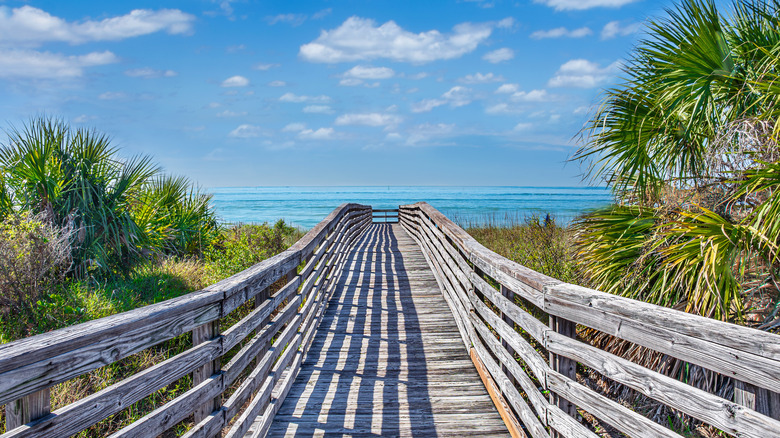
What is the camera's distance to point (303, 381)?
4.18 metres

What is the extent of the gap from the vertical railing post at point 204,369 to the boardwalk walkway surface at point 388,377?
3.39ft

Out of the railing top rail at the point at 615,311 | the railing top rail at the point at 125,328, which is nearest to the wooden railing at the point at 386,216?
the railing top rail at the point at 615,311

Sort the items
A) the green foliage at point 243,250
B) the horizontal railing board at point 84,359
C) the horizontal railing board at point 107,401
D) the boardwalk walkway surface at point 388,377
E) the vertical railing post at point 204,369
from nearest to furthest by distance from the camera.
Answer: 1. the horizontal railing board at point 84,359
2. the horizontal railing board at point 107,401
3. the vertical railing post at point 204,369
4. the boardwalk walkway surface at point 388,377
5. the green foliage at point 243,250

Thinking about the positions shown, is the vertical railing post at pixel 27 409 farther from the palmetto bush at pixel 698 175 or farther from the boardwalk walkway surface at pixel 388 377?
the palmetto bush at pixel 698 175

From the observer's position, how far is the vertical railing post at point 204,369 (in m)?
2.35

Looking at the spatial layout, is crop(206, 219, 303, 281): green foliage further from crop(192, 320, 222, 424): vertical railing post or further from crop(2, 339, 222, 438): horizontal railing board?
crop(2, 339, 222, 438): horizontal railing board

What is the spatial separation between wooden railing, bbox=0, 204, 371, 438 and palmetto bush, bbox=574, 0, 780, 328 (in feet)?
11.6

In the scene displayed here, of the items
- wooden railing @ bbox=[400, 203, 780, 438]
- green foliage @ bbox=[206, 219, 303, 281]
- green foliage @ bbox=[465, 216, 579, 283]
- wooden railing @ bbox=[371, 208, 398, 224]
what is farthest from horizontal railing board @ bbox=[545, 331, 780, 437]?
wooden railing @ bbox=[371, 208, 398, 224]

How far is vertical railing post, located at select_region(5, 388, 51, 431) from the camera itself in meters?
1.31

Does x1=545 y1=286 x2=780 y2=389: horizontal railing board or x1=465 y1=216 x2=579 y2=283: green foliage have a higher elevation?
x1=545 y1=286 x2=780 y2=389: horizontal railing board

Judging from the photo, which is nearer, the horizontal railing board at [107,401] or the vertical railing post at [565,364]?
the horizontal railing board at [107,401]

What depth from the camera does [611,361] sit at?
2035mm

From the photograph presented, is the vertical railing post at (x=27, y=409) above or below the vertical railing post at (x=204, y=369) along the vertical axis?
above

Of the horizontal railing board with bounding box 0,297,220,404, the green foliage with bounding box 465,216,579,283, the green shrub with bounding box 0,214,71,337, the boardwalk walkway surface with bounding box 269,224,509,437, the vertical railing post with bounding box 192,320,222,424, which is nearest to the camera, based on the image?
the horizontal railing board with bounding box 0,297,220,404
